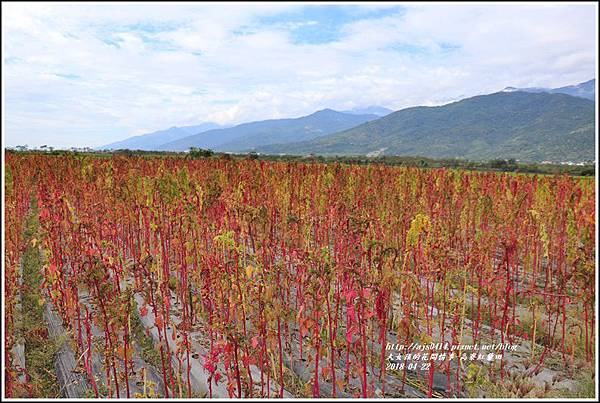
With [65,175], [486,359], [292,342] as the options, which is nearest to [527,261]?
[486,359]

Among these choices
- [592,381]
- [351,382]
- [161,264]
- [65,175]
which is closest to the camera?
[592,381]

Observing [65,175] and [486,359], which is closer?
[486,359]

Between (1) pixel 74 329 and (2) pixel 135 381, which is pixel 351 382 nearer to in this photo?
(2) pixel 135 381

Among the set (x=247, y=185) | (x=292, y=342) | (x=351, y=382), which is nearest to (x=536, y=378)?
(x=351, y=382)

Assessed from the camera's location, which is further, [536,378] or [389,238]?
[389,238]

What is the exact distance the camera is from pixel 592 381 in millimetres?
3676

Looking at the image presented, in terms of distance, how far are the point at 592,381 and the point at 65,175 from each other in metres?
13.2

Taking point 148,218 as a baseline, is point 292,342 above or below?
below

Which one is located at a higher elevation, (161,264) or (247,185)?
(247,185)

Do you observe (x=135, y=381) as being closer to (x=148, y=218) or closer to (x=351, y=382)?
(x=351, y=382)

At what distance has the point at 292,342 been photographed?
4.64 meters

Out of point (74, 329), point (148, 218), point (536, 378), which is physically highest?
point (148, 218)

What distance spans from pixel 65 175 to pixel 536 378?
41.8ft

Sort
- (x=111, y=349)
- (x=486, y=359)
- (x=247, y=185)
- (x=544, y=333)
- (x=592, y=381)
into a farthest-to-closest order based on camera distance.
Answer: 1. (x=247, y=185)
2. (x=544, y=333)
3. (x=486, y=359)
4. (x=592, y=381)
5. (x=111, y=349)
